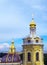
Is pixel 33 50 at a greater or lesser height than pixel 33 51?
greater

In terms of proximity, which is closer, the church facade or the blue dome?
the church facade

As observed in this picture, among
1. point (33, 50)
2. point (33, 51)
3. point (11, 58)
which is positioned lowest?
point (11, 58)

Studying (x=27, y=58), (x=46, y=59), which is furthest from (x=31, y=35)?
(x=46, y=59)

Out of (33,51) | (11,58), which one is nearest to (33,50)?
(33,51)

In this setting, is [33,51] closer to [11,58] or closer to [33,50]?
[33,50]

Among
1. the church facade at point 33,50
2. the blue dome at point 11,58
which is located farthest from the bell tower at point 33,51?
the blue dome at point 11,58

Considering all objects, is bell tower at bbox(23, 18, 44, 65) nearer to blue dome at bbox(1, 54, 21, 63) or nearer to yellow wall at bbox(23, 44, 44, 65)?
yellow wall at bbox(23, 44, 44, 65)

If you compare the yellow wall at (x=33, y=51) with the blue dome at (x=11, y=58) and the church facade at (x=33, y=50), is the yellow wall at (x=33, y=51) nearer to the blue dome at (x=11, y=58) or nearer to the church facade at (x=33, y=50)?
the church facade at (x=33, y=50)

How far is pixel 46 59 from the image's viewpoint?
6631cm

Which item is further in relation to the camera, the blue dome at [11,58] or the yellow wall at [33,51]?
the blue dome at [11,58]

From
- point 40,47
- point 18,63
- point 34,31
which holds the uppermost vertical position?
point 34,31

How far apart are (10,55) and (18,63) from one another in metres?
2.73

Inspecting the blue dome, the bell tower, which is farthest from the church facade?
the blue dome

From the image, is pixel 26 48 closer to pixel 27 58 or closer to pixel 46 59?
pixel 27 58
